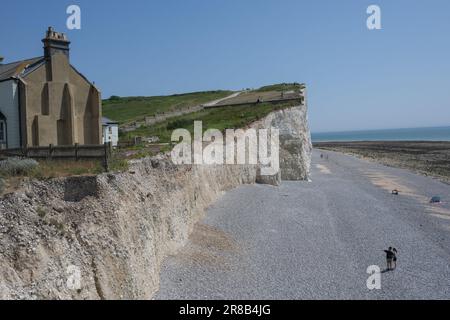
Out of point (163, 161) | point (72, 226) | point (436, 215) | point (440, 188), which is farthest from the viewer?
point (440, 188)

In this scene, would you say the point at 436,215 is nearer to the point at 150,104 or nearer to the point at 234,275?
the point at 234,275

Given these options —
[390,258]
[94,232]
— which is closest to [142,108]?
[390,258]

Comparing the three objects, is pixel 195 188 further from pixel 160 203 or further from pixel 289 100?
pixel 289 100

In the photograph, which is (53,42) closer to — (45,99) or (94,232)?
(45,99)

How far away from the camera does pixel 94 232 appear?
13.7m

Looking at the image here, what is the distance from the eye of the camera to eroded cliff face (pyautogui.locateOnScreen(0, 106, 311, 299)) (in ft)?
Result: 36.0

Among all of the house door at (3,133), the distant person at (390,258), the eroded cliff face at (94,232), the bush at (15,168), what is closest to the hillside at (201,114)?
the house door at (3,133)

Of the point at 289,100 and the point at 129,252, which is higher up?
the point at 289,100

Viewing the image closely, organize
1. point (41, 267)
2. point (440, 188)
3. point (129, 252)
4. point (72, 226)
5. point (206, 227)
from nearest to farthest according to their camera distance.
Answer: point (41, 267) → point (72, 226) → point (129, 252) → point (206, 227) → point (440, 188)

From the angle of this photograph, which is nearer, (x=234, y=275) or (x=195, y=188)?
(x=234, y=275)

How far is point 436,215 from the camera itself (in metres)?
33.8
